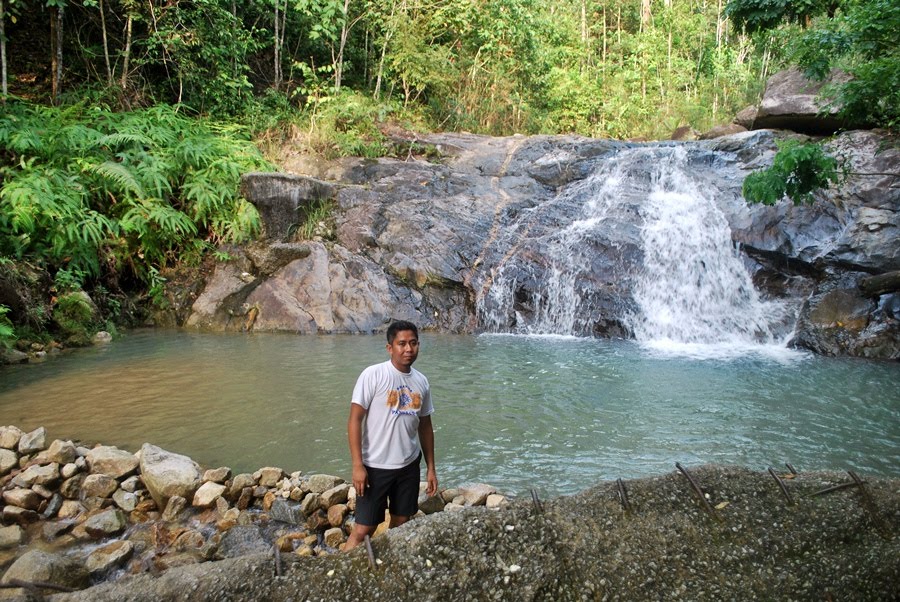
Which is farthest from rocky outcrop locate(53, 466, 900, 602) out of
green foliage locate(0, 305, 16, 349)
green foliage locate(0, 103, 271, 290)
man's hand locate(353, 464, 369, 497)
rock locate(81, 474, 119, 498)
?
green foliage locate(0, 103, 271, 290)

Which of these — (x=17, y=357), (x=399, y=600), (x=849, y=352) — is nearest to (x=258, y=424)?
(x=399, y=600)

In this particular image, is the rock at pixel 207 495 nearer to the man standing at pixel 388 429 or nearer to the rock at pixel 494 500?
the man standing at pixel 388 429

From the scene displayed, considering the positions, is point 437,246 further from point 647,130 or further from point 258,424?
point 647,130

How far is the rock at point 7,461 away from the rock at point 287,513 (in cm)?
204

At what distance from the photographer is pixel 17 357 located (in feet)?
24.8

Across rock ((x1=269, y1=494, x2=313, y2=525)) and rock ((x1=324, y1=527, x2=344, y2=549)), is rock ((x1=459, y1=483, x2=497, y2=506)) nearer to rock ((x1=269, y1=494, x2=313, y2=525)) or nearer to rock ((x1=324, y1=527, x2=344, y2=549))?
rock ((x1=324, y1=527, x2=344, y2=549))

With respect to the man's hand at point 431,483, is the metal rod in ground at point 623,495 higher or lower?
higher

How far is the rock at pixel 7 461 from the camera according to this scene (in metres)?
4.20

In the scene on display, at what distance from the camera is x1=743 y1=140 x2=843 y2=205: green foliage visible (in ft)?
21.4

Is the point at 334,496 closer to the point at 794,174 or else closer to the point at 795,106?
the point at 794,174

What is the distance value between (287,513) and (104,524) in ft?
3.64

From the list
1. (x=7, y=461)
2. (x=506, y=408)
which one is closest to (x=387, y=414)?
(x=7, y=461)

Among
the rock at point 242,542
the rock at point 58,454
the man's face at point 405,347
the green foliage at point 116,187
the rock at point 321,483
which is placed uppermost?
the green foliage at point 116,187

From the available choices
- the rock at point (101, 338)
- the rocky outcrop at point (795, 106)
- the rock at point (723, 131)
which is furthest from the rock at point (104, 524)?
the rock at point (723, 131)
